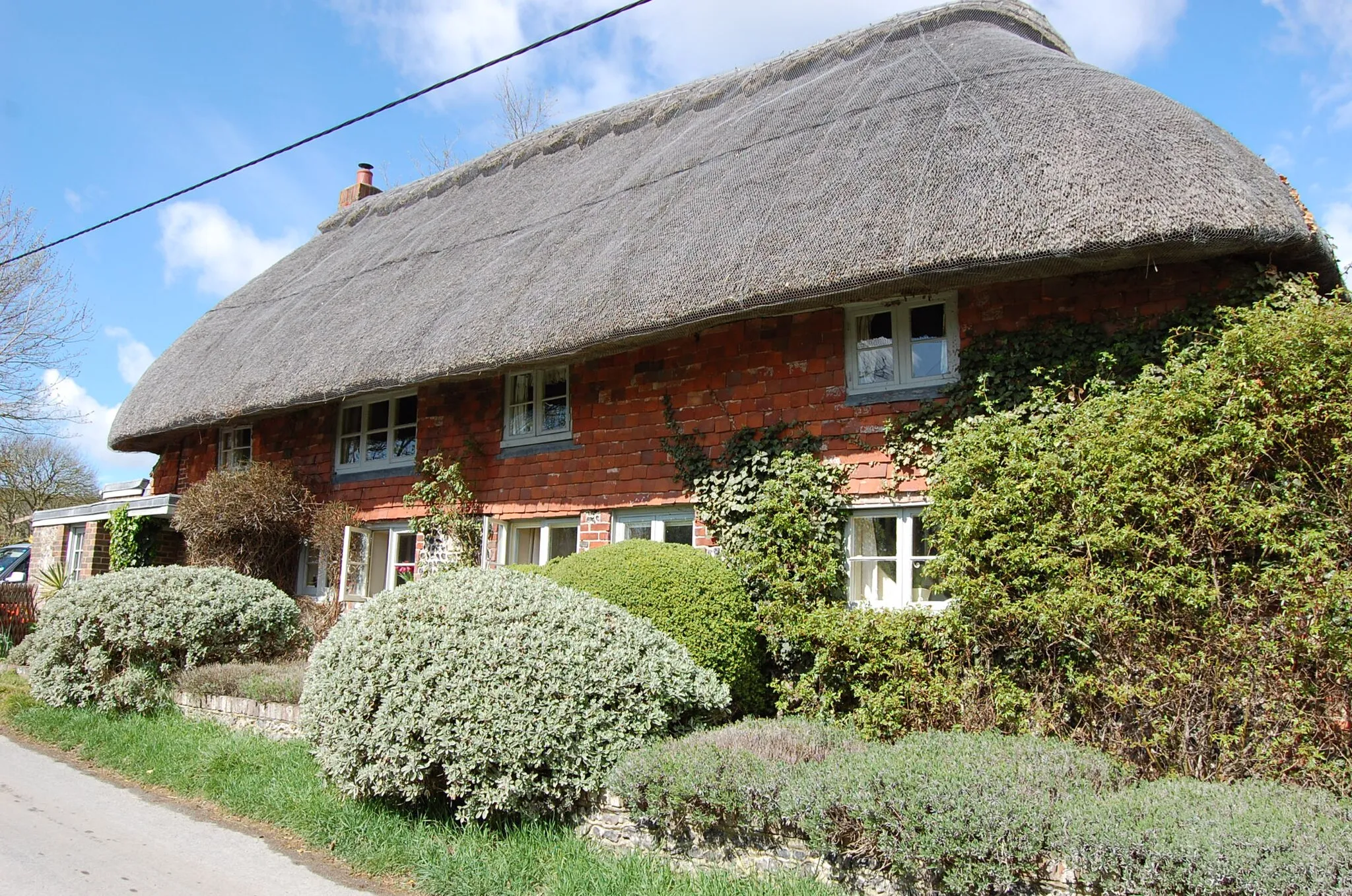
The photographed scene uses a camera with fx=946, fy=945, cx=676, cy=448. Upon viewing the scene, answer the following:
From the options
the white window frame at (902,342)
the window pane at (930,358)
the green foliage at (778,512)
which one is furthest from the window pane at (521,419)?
the window pane at (930,358)

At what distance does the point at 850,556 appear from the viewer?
7930 mm

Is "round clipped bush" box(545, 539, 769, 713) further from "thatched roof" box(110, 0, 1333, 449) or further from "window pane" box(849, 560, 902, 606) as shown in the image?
"thatched roof" box(110, 0, 1333, 449)

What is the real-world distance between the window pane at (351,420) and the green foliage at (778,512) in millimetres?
6169

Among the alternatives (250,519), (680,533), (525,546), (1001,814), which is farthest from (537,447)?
(1001,814)

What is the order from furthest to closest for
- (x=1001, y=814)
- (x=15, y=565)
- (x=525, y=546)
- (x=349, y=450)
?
(x=15, y=565) → (x=349, y=450) → (x=525, y=546) → (x=1001, y=814)

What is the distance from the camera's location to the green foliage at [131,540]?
48.2 feet

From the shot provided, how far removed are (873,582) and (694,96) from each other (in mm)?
7821

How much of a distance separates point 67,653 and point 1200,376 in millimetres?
10157

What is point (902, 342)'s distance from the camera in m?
8.00

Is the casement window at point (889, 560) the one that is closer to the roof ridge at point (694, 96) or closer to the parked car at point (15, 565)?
the roof ridge at point (694, 96)

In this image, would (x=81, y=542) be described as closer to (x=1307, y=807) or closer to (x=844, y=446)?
(x=844, y=446)

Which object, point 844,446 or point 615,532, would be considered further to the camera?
point 615,532

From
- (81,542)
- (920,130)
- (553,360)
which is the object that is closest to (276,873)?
(553,360)

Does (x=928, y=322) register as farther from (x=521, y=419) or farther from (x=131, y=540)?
(x=131, y=540)
